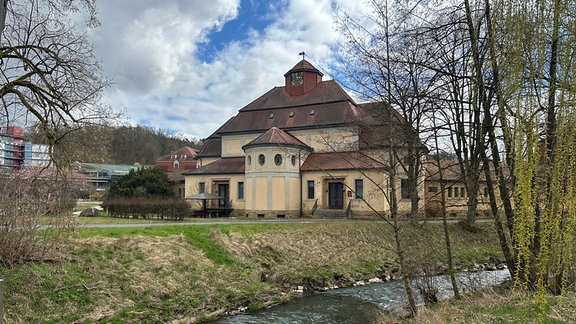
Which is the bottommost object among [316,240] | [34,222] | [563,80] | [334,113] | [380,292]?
[380,292]

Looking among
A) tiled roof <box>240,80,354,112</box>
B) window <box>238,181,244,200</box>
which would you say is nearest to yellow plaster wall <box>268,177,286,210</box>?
window <box>238,181,244,200</box>

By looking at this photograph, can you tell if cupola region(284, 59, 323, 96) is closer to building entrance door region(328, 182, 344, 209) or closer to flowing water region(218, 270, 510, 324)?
building entrance door region(328, 182, 344, 209)

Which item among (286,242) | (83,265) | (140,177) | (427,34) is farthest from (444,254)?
(140,177)

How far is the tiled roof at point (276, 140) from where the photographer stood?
3359 centimetres

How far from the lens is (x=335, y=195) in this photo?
113ft

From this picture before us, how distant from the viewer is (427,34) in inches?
381

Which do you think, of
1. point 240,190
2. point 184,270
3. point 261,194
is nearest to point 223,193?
point 240,190

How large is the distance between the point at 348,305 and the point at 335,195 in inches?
811

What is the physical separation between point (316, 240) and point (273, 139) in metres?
14.0

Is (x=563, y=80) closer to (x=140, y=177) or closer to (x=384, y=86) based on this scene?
(x=384, y=86)

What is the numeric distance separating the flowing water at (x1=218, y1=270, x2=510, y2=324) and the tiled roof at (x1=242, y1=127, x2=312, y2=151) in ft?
59.2

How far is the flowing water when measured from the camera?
12276 mm

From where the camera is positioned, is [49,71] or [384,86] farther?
[49,71]

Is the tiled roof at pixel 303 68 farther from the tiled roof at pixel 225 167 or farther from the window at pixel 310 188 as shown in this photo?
the window at pixel 310 188
